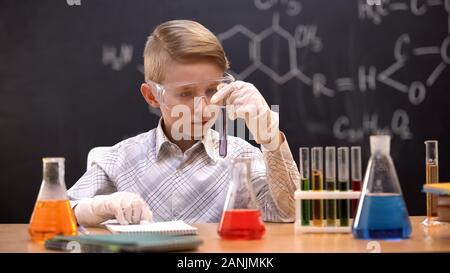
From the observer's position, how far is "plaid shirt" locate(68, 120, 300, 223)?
1.88m

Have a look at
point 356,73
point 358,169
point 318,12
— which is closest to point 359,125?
point 356,73

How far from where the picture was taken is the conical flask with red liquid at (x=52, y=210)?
1.15 m

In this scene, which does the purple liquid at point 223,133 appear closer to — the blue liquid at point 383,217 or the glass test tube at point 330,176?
the glass test tube at point 330,176

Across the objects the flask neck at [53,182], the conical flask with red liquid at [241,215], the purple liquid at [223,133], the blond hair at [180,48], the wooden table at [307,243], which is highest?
the blond hair at [180,48]

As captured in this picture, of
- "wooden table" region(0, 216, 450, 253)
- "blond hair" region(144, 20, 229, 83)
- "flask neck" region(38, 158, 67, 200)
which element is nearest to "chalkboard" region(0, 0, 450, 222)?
"blond hair" region(144, 20, 229, 83)

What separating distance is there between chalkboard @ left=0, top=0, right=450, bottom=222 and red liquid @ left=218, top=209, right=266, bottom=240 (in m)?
1.72

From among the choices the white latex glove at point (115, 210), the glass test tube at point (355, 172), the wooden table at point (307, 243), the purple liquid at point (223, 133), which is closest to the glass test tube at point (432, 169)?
the wooden table at point (307, 243)

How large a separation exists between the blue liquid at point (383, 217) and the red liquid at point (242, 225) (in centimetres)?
18

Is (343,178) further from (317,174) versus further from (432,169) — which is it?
(432,169)

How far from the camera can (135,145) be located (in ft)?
6.65

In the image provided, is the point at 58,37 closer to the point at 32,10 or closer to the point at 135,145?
the point at 32,10

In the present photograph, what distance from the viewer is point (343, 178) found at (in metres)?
1.21

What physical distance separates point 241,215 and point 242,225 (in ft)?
0.07
